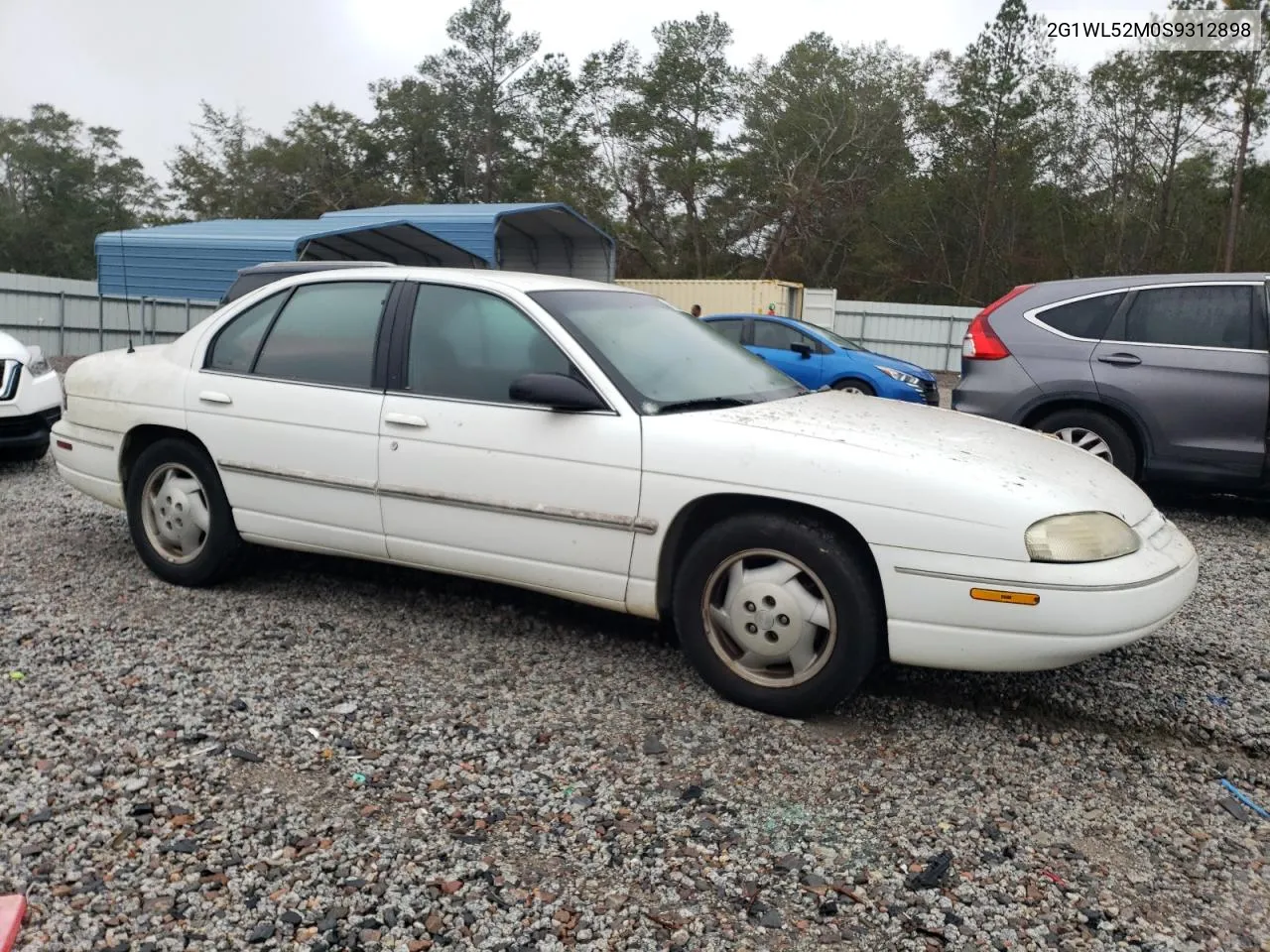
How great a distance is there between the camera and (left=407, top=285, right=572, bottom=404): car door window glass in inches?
159

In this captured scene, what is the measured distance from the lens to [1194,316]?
7023mm

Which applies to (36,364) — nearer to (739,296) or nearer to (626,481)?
(626,481)

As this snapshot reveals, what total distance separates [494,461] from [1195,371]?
514cm

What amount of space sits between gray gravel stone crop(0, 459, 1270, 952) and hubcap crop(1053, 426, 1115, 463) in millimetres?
2734

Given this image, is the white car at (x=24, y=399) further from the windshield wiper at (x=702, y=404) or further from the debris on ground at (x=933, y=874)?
the debris on ground at (x=933, y=874)

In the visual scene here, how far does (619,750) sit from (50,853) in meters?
1.57

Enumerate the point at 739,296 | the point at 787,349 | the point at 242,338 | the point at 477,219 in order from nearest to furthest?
1. the point at 242,338
2. the point at 787,349
3. the point at 477,219
4. the point at 739,296

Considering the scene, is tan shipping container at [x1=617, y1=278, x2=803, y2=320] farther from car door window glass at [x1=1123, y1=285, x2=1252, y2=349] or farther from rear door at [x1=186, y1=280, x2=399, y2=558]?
rear door at [x1=186, y1=280, x2=399, y2=558]

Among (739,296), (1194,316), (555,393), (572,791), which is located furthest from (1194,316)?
(739,296)

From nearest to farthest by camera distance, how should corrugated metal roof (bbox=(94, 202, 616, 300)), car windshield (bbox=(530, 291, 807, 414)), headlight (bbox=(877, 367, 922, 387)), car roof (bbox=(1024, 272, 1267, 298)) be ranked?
car windshield (bbox=(530, 291, 807, 414))
car roof (bbox=(1024, 272, 1267, 298))
headlight (bbox=(877, 367, 922, 387))
corrugated metal roof (bbox=(94, 202, 616, 300))

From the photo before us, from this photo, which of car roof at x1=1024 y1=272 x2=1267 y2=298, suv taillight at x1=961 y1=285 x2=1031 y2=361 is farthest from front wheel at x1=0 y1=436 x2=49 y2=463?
car roof at x1=1024 y1=272 x2=1267 y2=298

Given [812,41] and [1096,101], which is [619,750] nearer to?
[1096,101]

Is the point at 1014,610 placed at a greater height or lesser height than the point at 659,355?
lesser

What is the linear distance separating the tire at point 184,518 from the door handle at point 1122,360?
565cm
